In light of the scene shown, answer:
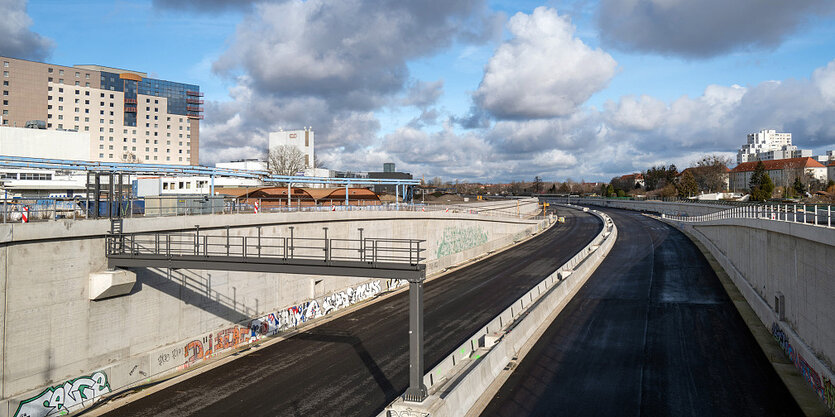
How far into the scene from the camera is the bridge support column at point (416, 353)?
1617cm

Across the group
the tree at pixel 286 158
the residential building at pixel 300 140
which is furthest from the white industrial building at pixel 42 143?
the residential building at pixel 300 140

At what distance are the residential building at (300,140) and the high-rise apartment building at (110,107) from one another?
34860mm

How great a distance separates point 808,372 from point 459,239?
40068 millimetres

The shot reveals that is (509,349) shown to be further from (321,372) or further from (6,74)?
(6,74)

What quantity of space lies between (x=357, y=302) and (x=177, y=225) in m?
15.9

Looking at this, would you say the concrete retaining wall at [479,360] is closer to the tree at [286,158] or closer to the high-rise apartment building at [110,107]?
the tree at [286,158]

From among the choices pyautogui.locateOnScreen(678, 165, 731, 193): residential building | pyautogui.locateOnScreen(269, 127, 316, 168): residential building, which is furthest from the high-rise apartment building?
pyautogui.locateOnScreen(678, 165, 731, 193): residential building

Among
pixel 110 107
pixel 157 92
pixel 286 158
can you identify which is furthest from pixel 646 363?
pixel 157 92

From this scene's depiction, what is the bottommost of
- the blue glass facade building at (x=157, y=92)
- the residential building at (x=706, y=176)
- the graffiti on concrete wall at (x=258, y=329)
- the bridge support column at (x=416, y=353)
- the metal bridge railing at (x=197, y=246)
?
the graffiti on concrete wall at (x=258, y=329)

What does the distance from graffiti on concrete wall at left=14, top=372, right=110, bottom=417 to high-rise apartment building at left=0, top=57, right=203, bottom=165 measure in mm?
114724

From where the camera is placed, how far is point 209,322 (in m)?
25.1

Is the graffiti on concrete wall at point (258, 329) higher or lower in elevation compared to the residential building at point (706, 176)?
lower

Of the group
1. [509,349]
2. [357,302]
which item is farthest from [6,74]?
[509,349]

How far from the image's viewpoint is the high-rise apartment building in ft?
380
